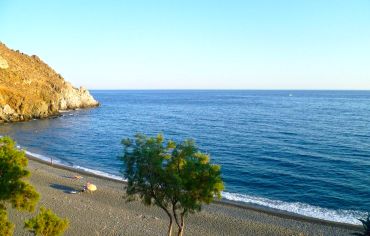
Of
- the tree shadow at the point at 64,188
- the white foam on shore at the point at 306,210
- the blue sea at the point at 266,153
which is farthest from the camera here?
the tree shadow at the point at 64,188

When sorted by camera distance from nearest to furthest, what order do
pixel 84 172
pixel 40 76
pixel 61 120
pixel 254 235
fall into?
pixel 254 235, pixel 84 172, pixel 61 120, pixel 40 76

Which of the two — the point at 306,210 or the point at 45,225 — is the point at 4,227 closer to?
the point at 45,225

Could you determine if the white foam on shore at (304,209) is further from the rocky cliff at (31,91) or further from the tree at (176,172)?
the rocky cliff at (31,91)

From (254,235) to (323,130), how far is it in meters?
57.2

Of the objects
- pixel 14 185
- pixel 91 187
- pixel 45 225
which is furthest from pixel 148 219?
pixel 45 225

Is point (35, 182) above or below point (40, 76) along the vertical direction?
below

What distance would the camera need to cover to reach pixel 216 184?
2198cm

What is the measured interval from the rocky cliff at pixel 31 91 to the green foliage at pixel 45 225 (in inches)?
3331

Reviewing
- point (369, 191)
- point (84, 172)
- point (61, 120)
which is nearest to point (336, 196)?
point (369, 191)

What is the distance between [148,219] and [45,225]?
15961 mm

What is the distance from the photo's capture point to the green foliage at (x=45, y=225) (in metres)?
17.8

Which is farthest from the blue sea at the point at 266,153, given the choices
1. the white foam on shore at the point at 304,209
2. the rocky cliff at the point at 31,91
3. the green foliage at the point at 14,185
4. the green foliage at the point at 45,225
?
the green foliage at the point at 45,225

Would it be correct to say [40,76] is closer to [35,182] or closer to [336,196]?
[35,182]

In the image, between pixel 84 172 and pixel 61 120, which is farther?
pixel 61 120
